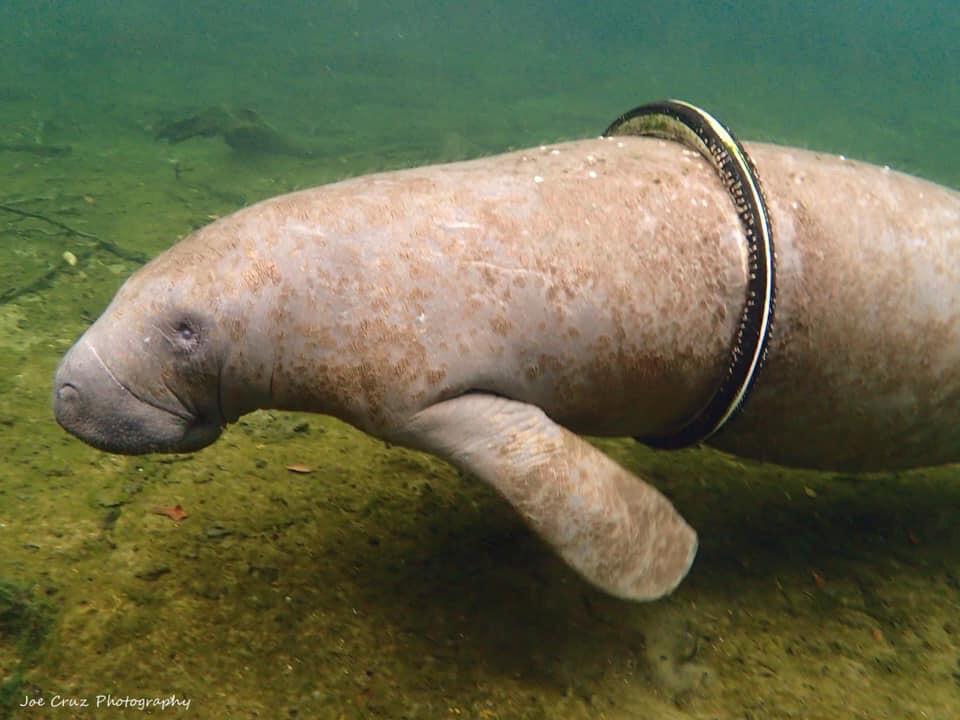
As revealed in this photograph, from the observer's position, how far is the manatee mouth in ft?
8.15

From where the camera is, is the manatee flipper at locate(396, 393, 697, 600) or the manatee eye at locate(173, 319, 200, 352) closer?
the manatee flipper at locate(396, 393, 697, 600)

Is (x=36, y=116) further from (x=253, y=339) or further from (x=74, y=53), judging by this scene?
(x=253, y=339)

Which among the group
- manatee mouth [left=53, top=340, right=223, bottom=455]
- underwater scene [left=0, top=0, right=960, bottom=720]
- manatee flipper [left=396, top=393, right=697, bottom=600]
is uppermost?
manatee flipper [left=396, top=393, right=697, bottom=600]

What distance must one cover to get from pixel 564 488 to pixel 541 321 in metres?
0.58

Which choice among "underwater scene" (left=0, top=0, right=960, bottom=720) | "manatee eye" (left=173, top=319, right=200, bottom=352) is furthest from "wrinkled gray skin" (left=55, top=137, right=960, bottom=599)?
"underwater scene" (left=0, top=0, right=960, bottom=720)

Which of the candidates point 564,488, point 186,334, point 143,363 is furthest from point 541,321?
point 143,363

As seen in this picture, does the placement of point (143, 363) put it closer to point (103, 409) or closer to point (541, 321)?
point (103, 409)

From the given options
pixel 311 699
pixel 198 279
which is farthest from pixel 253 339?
pixel 311 699

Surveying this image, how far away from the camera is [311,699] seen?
238cm

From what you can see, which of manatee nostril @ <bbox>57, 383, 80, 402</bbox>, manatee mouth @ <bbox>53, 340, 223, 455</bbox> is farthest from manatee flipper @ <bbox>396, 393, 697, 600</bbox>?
manatee nostril @ <bbox>57, 383, 80, 402</bbox>

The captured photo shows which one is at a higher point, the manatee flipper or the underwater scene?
the manatee flipper

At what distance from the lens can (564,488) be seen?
2.42 metres

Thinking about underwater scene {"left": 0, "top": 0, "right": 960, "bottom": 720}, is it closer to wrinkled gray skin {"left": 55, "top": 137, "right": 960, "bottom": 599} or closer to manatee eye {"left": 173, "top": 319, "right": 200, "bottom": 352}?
wrinkled gray skin {"left": 55, "top": 137, "right": 960, "bottom": 599}

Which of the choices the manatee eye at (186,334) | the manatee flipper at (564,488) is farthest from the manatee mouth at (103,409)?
the manatee flipper at (564,488)
